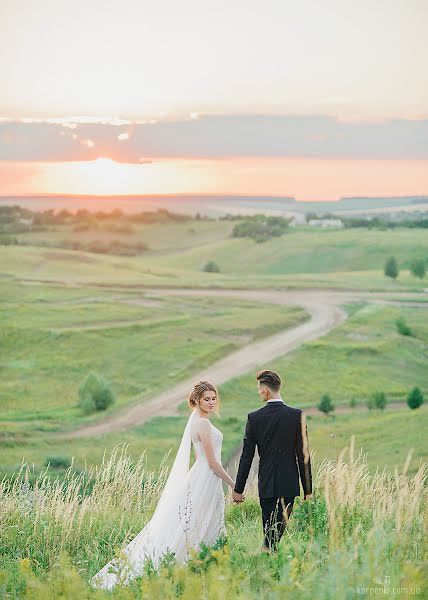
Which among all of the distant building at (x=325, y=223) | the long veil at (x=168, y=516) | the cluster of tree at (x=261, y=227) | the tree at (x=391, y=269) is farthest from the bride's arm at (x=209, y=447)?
the distant building at (x=325, y=223)

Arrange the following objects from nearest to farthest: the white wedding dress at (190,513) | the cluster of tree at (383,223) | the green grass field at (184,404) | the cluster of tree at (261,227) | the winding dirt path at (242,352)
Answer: the green grass field at (184,404) < the white wedding dress at (190,513) < the winding dirt path at (242,352) < the cluster of tree at (261,227) < the cluster of tree at (383,223)

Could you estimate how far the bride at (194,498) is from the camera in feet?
24.2

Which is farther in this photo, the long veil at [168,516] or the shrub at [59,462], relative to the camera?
the shrub at [59,462]

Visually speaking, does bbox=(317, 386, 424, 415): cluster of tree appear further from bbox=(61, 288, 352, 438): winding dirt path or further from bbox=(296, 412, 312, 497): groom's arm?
bbox=(296, 412, 312, 497): groom's arm

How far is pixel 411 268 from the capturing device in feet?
262

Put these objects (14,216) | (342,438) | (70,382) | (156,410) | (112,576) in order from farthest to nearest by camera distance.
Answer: (14,216), (70,382), (156,410), (342,438), (112,576)

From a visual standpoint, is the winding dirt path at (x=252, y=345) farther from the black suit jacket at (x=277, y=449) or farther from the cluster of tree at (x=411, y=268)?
the black suit jacket at (x=277, y=449)

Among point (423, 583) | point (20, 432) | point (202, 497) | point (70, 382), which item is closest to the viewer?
point (423, 583)

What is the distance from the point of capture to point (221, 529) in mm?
7586

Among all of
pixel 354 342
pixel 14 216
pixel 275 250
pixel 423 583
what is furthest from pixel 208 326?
pixel 423 583

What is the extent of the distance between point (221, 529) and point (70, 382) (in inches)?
1768

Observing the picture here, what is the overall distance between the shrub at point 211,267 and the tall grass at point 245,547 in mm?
80957

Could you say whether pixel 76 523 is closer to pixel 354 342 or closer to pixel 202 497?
pixel 202 497

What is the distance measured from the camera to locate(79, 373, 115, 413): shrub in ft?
139
